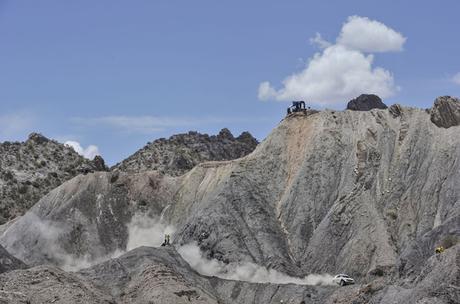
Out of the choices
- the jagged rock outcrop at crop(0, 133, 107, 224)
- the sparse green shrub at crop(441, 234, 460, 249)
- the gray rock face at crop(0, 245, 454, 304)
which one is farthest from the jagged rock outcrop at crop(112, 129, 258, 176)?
the sparse green shrub at crop(441, 234, 460, 249)

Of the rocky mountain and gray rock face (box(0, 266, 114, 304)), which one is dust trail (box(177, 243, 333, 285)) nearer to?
the rocky mountain

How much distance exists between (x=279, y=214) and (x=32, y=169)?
145ft

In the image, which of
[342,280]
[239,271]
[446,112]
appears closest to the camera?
[342,280]

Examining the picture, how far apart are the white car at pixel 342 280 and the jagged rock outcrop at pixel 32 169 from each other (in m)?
51.6

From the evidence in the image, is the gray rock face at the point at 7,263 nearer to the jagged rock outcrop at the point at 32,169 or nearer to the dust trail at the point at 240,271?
the dust trail at the point at 240,271

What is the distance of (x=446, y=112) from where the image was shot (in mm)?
→ 82125

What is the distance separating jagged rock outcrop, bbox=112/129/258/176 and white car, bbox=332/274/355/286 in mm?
52288

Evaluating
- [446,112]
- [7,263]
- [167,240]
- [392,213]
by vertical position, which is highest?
[446,112]

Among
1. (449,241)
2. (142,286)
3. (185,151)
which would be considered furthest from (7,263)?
(185,151)

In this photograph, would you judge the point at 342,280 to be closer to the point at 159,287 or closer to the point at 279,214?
the point at 159,287

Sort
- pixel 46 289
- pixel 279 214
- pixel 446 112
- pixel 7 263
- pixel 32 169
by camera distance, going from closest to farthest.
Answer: pixel 46 289 → pixel 7 263 → pixel 446 112 → pixel 279 214 → pixel 32 169

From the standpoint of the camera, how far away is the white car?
221ft

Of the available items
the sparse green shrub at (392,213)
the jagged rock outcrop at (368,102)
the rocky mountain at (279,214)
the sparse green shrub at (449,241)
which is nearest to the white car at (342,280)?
the rocky mountain at (279,214)

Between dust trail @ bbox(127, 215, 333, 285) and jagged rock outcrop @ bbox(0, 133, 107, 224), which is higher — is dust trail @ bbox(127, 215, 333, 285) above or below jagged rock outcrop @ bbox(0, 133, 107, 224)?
below
